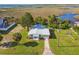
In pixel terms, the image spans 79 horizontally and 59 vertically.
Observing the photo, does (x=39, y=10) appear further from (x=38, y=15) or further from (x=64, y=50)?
(x=64, y=50)

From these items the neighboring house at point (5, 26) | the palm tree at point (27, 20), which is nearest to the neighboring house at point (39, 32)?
the palm tree at point (27, 20)

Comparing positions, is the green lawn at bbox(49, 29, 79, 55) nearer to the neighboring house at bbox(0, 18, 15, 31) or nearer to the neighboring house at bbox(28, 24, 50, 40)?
the neighboring house at bbox(28, 24, 50, 40)

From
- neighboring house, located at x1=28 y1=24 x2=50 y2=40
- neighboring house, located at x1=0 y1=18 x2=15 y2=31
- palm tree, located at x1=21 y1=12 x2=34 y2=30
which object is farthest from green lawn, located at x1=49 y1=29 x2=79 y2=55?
neighboring house, located at x1=0 y1=18 x2=15 y2=31

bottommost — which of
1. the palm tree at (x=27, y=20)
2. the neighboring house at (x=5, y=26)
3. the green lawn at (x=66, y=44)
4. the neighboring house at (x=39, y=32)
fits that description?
the green lawn at (x=66, y=44)

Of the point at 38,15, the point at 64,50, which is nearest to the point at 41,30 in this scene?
the point at 38,15

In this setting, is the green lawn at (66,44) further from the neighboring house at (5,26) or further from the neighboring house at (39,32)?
the neighboring house at (5,26)

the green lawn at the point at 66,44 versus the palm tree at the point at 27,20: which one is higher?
the palm tree at the point at 27,20
